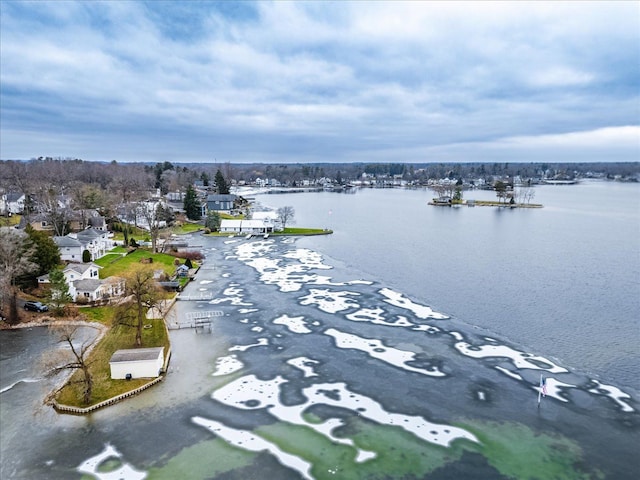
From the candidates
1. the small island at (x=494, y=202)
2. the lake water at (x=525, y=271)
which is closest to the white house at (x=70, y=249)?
the lake water at (x=525, y=271)

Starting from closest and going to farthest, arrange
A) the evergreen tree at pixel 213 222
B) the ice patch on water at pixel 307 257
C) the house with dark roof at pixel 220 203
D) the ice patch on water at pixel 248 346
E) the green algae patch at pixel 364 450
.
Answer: the green algae patch at pixel 364 450, the ice patch on water at pixel 248 346, the ice patch on water at pixel 307 257, the evergreen tree at pixel 213 222, the house with dark roof at pixel 220 203

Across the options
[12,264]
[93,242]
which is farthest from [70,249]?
[12,264]

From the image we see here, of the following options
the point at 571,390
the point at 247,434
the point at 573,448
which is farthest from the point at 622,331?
the point at 247,434

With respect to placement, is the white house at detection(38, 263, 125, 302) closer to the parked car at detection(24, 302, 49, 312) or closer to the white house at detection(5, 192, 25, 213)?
the parked car at detection(24, 302, 49, 312)

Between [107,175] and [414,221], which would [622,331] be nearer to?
[414,221]

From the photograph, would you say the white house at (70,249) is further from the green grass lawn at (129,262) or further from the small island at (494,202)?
the small island at (494,202)

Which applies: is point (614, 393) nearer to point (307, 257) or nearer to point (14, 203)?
point (307, 257)
